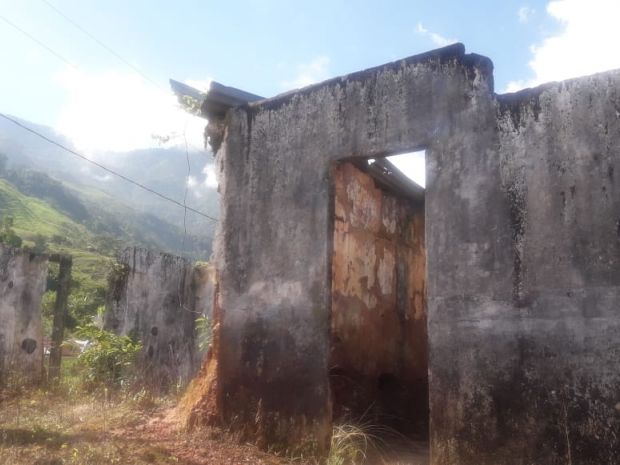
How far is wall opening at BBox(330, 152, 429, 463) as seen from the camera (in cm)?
651

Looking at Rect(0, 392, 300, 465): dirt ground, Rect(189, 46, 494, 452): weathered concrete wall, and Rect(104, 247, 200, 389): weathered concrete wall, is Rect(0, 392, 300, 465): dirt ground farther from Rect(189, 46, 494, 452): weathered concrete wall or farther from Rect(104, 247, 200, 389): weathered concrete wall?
Rect(104, 247, 200, 389): weathered concrete wall

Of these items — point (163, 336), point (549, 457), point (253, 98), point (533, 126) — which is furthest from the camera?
point (163, 336)

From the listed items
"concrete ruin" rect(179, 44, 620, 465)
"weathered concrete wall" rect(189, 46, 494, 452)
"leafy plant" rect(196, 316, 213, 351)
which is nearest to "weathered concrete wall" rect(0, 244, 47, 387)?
"leafy plant" rect(196, 316, 213, 351)

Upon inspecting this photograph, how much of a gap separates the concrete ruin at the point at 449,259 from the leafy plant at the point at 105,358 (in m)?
2.52

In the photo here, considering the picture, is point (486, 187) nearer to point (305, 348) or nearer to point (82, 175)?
point (305, 348)

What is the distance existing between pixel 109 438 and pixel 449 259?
370 centimetres

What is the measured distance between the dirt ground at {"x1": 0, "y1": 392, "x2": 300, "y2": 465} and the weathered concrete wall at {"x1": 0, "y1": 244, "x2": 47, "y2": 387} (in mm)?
1119

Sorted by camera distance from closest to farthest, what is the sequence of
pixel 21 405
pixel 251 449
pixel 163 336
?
pixel 251 449 < pixel 21 405 < pixel 163 336

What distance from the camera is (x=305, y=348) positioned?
218 inches

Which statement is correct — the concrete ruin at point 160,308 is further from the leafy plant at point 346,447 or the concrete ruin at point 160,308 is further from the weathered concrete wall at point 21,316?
the leafy plant at point 346,447

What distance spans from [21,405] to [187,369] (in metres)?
3.51

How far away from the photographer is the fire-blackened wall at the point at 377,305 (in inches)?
258

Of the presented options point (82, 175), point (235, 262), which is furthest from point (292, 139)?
point (82, 175)

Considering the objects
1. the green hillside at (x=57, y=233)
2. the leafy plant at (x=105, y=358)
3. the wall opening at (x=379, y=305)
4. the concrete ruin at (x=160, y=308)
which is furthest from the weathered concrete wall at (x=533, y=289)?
the green hillside at (x=57, y=233)
